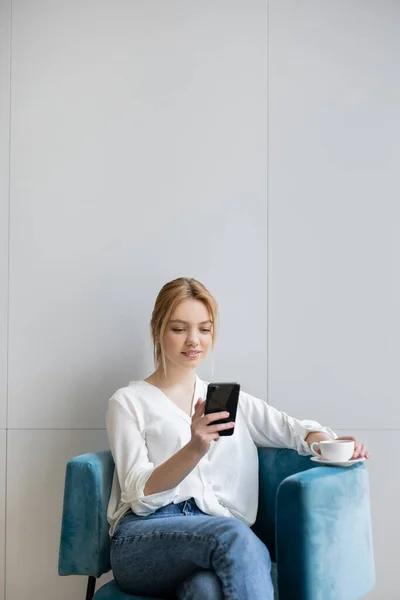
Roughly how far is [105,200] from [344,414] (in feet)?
4.00

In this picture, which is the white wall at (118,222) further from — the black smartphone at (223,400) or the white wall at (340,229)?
the black smartphone at (223,400)

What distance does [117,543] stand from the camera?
2.05m

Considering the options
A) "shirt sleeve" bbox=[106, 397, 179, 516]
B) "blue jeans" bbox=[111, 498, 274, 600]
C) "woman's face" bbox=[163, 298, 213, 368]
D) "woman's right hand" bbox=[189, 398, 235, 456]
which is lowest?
"blue jeans" bbox=[111, 498, 274, 600]

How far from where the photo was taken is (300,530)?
1.85 m

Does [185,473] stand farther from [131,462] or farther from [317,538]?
[317,538]

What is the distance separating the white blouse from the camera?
2.18 m

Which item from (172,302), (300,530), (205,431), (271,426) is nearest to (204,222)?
(172,302)

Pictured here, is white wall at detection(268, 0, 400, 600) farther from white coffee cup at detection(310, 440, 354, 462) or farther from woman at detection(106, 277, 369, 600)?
white coffee cup at detection(310, 440, 354, 462)

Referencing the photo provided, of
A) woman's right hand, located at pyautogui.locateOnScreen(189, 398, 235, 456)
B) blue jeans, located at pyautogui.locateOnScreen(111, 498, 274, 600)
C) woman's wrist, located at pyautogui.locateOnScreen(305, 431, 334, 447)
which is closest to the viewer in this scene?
blue jeans, located at pyautogui.locateOnScreen(111, 498, 274, 600)

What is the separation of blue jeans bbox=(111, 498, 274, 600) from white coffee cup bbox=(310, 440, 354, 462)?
34 centimetres

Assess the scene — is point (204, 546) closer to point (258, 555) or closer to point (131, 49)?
point (258, 555)

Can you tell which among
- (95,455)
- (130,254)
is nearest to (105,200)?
(130,254)

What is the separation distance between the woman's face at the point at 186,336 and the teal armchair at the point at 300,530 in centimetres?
39

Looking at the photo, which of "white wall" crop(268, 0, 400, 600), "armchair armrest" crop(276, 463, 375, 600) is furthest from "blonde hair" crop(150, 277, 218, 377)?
"armchair armrest" crop(276, 463, 375, 600)
